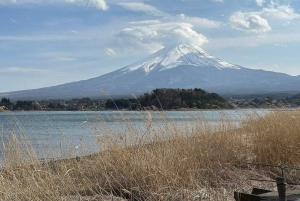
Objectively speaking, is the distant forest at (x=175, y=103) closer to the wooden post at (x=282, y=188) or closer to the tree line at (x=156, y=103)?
the tree line at (x=156, y=103)

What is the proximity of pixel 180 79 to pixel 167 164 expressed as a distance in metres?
145

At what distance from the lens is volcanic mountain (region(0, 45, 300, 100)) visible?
123 metres

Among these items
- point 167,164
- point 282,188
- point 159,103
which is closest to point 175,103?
point 159,103

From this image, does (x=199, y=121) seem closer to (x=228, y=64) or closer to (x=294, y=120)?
(x=294, y=120)

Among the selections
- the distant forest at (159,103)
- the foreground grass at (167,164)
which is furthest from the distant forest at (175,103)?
the foreground grass at (167,164)

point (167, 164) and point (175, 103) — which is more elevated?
point (175, 103)

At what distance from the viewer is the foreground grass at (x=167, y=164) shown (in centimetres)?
552

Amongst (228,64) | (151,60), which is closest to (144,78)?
(151,60)

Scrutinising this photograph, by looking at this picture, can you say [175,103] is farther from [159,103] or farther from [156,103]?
[159,103]

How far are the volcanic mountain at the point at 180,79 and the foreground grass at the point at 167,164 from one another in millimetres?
104336

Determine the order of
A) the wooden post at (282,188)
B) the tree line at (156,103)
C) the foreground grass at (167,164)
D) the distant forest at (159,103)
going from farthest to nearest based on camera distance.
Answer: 1. the distant forest at (159,103)
2. the tree line at (156,103)
3. the foreground grass at (167,164)
4. the wooden post at (282,188)

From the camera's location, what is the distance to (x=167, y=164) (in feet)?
19.4

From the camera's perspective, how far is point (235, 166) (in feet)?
23.8

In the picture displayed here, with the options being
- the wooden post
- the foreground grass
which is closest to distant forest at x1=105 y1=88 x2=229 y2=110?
the foreground grass
